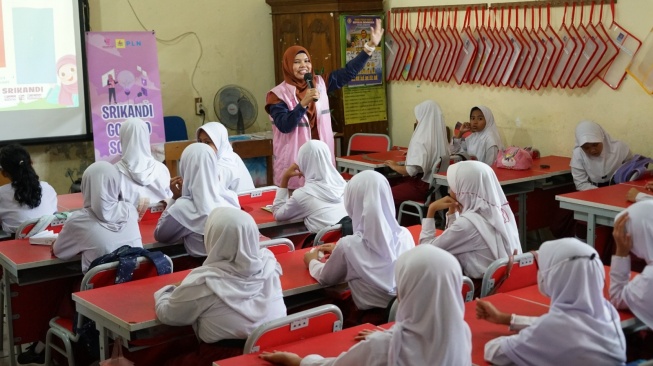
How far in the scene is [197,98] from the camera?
8516 millimetres

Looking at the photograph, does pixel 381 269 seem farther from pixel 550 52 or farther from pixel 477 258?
pixel 550 52

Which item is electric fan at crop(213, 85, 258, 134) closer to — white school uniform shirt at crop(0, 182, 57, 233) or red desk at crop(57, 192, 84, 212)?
red desk at crop(57, 192, 84, 212)

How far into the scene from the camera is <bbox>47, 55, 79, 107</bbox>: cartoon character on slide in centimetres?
754

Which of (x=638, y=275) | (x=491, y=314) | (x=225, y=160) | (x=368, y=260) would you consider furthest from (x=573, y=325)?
(x=225, y=160)

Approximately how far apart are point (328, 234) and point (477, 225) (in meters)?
0.92

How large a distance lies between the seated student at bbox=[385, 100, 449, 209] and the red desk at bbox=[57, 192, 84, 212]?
7.96ft

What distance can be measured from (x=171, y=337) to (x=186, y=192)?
1412 millimetres

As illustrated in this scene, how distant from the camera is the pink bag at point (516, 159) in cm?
639

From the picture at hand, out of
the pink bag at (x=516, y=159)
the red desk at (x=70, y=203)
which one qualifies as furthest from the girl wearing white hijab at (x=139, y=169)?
the pink bag at (x=516, y=159)

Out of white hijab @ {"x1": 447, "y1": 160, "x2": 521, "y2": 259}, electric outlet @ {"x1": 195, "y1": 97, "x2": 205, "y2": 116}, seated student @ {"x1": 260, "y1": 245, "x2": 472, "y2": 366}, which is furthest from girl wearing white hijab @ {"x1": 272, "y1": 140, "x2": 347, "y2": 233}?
electric outlet @ {"x1": 195, "y1": 97, "x2": 205, "y2": 116}

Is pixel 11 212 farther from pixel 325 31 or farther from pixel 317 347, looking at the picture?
pixel 325 31

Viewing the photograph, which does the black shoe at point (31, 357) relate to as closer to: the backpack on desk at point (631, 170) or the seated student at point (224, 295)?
the seated student at point (224, 295)

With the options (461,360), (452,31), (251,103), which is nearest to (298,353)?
(461,360)

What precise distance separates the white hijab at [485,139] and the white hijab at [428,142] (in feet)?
0.89
